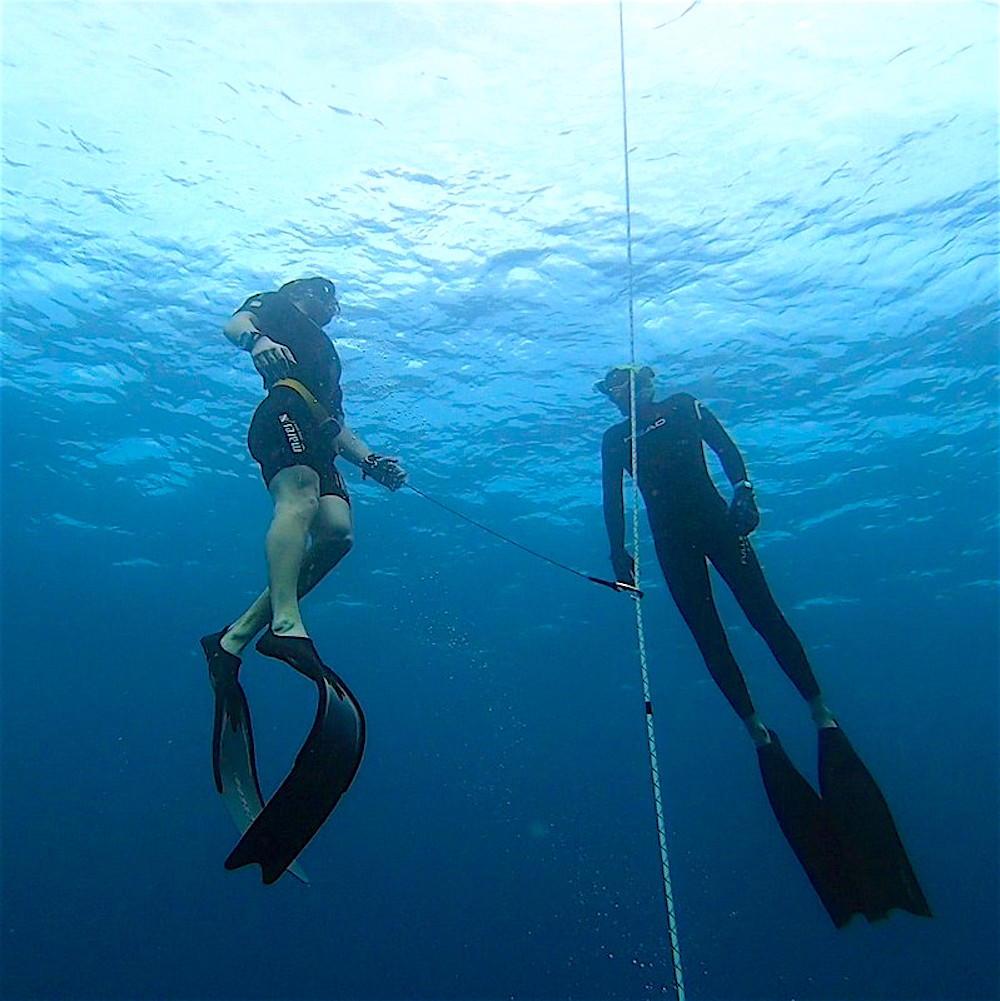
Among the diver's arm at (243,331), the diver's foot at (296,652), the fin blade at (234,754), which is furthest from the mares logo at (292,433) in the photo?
the fin blade at (234,754)

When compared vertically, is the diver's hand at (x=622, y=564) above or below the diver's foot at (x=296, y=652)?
above

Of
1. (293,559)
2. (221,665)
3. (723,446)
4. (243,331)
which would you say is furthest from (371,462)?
(723,446)

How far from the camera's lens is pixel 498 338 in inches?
606

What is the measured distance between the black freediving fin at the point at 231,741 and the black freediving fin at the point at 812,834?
13.1ft

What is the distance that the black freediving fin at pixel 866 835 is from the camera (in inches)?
224

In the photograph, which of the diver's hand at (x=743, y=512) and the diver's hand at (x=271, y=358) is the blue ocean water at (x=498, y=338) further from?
the diver's hand at (x=271, y=358)

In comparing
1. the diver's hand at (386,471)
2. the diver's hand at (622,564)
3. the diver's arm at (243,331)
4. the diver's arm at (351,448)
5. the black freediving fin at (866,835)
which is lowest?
the black freediving fin at (866,835)

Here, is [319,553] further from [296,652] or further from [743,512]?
[743,512]

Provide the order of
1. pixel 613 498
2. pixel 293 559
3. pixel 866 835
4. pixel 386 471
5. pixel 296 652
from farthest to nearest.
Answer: pixel 613 498, pixel 386 471, pixel 866 835, pixel 293 559, pixel 296 652

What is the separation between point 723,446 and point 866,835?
400 centimetres

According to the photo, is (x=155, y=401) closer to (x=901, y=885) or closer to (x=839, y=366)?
(x=839, y=366)

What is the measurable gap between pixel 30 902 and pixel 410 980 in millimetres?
30416

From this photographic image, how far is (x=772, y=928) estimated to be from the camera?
248ft

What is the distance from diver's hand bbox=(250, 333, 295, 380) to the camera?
17.9 feet
